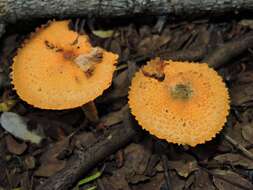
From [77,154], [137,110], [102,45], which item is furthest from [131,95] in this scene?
[102,45]

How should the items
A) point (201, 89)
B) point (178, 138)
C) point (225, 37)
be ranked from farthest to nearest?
1. point (225, 37)
2. point (201, 89)
3. point (178, 138)

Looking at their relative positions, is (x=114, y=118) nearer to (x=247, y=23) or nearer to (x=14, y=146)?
(x=14, y=146)

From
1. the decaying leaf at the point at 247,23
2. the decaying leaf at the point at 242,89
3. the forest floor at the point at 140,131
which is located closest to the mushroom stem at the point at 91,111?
the forest floor at the point at 140,131

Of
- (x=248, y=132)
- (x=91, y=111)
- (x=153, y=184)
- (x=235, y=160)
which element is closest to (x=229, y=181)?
(x=235, y=160)

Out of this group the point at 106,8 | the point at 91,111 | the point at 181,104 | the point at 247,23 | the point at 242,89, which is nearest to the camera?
the point at 181,104

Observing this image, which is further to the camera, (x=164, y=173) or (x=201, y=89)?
(x=164, y=173)

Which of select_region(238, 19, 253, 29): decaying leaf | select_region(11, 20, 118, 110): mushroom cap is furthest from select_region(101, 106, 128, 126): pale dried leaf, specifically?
select_region(238, 19, 253, 29): decaying leaf

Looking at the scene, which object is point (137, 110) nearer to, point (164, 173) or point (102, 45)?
point (164, 173)
